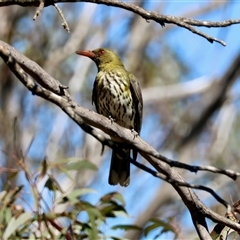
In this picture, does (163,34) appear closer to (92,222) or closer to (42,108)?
(42,108)

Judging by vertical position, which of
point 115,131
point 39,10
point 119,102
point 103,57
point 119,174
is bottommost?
point 115,131

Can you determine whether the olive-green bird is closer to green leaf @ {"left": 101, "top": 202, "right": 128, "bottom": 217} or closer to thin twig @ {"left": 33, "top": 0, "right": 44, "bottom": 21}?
green leaf @ {"left": 101, "top": 202, "right": 128, "bottom": 217}

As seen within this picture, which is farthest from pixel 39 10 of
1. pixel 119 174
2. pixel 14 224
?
pixel 119 174

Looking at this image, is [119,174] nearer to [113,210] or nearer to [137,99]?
[137,99]

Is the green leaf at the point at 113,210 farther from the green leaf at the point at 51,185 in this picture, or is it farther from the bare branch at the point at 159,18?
the bare branch at the point at 159,18

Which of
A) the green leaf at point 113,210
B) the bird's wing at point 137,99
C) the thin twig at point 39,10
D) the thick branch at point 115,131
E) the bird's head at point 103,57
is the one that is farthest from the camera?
the bird's head at point 103,57

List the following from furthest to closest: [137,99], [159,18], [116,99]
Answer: [137,99], [116,99], [159,18]

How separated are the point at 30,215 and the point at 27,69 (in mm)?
1082

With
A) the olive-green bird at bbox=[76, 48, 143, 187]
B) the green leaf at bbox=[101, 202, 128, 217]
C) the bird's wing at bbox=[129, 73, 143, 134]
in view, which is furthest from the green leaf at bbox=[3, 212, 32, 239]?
the bird's wing at bbox=[129, 73, 143, 134]

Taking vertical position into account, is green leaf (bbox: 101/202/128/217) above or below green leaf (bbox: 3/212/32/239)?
above

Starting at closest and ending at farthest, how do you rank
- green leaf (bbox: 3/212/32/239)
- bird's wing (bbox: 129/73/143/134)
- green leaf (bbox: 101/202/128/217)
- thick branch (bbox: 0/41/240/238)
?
thick branch (bbox: 0/41/240/238)
green leaf (bbox: 3/212/32/239)
green leaf (bbox: 101/202/128/217)
bird's wing (bbox: 129/73/143/134)

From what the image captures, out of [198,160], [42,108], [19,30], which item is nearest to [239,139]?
[198,160]

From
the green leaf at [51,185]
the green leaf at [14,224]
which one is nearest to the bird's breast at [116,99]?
the green leaf at [51,185]

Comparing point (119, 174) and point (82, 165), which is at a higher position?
point (119, 174)
